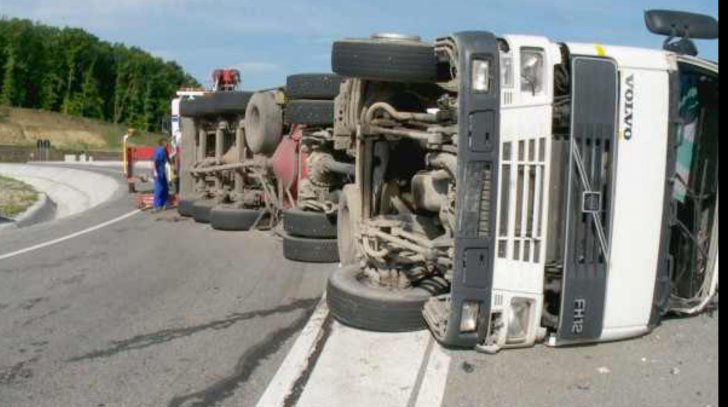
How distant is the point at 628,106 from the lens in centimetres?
411

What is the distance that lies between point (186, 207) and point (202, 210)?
0.95 meters

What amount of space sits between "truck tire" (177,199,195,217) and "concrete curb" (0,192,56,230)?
2.86m

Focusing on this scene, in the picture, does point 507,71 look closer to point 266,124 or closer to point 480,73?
point 480,73

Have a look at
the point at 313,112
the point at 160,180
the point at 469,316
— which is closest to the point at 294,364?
the point at 469,316

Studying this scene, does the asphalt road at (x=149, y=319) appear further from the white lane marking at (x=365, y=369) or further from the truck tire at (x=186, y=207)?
the truck tire at (x=186, y=207)

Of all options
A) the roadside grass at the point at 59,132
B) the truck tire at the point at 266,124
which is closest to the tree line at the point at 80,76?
the roadside grass at the point at 59,132

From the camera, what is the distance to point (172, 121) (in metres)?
19.2

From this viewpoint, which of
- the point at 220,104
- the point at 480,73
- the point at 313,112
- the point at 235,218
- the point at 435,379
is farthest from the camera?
the point at 220,104

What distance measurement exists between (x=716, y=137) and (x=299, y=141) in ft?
16.9

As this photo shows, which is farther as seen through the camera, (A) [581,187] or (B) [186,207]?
(B) [186,207]

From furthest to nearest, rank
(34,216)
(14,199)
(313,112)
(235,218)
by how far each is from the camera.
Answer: (14,199)
(34,216)
(235,218)
(313,112)

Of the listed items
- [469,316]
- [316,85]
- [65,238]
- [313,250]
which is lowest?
[65,238]

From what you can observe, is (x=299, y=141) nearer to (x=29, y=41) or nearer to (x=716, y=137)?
(x=716, y=137)

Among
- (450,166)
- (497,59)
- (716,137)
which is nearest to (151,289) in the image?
(450,166)
